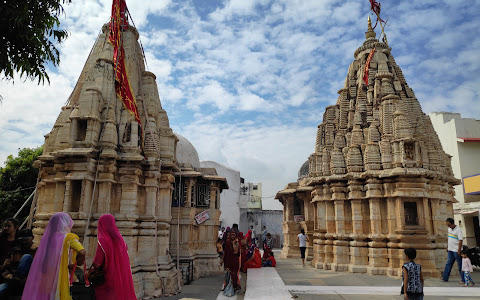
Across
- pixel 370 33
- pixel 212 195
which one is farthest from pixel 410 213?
pixel 370 33

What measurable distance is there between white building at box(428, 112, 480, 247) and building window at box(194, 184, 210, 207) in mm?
19183

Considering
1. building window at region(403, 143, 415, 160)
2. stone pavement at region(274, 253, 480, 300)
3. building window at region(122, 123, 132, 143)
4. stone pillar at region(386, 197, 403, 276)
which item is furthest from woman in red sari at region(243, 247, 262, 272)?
building window at region(122, 123, 132, 143)

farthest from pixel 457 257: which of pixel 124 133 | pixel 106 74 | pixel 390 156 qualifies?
pixel 106 74

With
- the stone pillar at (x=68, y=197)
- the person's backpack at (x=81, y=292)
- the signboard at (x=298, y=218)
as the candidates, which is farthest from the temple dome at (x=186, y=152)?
the person's backpack at (x=81, y=292)

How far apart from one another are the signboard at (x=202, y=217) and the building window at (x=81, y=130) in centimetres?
603

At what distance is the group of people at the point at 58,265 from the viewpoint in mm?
3963

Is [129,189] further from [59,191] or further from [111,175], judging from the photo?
[59,191]

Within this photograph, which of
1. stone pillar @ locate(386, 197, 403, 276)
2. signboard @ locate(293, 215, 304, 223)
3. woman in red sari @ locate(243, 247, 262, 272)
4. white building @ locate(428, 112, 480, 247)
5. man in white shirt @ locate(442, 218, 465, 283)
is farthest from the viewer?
white building @ locate(428, 112, 480, 247)

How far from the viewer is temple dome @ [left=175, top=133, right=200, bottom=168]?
643 inches

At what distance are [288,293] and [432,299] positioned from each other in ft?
11.8

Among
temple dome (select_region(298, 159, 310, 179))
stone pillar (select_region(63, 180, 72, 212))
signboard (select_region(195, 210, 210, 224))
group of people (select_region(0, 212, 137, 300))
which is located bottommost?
group of people (select_region(0, 212, 137, 300))

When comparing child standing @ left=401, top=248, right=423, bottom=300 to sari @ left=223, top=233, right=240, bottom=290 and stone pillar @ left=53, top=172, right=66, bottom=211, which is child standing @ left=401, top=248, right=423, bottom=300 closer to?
sari @ left=223, top=233, right=240, bottom=290

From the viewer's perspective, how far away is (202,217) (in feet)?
45.7

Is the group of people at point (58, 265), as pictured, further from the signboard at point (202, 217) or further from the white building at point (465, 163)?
the white building at point (465, 163)
